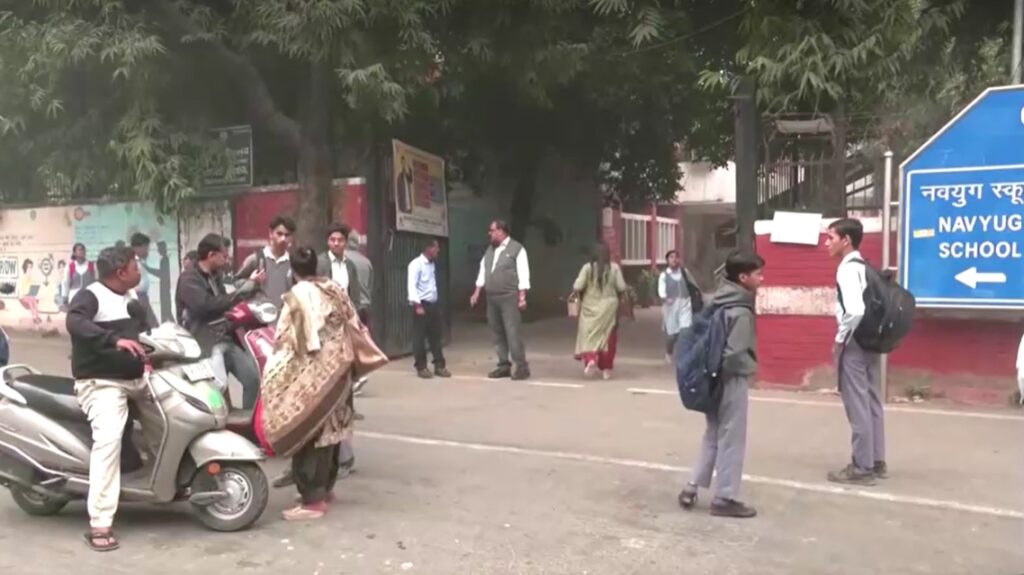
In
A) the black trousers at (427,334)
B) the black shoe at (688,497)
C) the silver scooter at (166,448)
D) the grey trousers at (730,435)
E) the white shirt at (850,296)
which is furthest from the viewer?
the black trousers at (427,334)

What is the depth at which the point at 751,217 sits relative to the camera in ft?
29.5

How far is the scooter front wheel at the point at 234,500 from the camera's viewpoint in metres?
4.96

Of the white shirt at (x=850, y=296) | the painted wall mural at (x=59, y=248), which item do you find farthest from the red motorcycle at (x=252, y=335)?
the painted wall mural at (x=59, y=248)

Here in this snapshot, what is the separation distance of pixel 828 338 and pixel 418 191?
19.0 ft

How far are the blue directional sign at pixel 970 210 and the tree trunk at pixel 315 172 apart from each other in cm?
673

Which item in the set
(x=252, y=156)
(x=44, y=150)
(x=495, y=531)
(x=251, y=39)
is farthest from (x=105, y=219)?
(x=495, y=531)

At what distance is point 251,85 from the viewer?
465 inches

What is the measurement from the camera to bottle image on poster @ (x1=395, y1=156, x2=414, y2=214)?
39.5 ft

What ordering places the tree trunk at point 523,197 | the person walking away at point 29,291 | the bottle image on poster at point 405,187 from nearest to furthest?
the bottle image on poster at point 405,187 → the person walking away at point 29,291 → the tree trunk at point 523,197

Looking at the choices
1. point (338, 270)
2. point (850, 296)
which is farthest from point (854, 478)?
point (338, 270)

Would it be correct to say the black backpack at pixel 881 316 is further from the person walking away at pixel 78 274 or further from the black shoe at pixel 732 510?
the person walking away at pixel 78 274

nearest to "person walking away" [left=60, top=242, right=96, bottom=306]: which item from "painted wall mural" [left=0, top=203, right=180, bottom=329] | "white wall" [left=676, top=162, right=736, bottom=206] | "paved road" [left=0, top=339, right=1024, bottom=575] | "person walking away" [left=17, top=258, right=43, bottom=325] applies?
"painted wall mural" [left=0, top=203, right=180, bottom=329]

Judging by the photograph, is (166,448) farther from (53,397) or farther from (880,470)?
(880,470)

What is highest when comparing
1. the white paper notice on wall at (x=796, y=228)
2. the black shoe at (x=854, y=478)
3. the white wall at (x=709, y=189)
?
the white wall at (x=709, y=189)
